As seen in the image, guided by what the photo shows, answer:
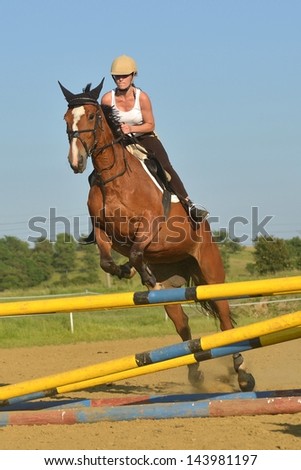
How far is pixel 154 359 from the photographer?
5742mm

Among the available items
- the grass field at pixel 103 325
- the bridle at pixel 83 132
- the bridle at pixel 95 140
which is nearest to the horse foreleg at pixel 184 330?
the bridle at pixel 95 140

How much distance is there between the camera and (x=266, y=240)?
109ft

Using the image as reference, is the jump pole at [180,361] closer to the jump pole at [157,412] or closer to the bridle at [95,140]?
the jump pole at [157,412]

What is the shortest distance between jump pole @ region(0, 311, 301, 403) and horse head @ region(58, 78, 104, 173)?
2010 mm

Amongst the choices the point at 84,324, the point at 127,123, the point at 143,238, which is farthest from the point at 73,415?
the point at 84,324

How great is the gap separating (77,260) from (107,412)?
42767 mm

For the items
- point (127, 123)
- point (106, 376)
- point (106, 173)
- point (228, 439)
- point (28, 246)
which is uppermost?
point (28, 246)

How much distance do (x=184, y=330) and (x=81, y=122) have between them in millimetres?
2888

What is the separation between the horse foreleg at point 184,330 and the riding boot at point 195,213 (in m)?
1.08

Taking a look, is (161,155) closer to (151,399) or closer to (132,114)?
(132,114)

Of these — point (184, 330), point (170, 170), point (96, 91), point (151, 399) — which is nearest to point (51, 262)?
point (184, 330)

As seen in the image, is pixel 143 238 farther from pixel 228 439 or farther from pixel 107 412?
pixel 228 439

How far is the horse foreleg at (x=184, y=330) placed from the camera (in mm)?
9117

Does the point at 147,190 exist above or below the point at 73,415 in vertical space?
above
